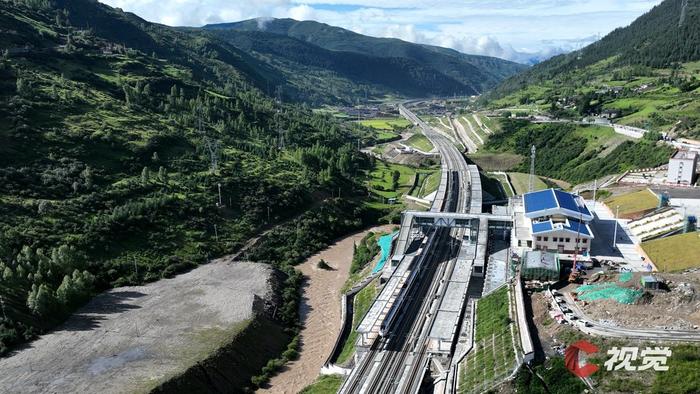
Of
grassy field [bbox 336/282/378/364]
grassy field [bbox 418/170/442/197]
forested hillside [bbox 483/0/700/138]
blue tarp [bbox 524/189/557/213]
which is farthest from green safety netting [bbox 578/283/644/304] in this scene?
forested hillside [bbox 483/0/700/138]

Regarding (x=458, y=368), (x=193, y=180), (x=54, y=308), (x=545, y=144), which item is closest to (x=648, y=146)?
(x=545, y=144)

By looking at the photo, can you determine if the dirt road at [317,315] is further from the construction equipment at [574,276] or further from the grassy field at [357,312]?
the construction equipment at [574,276]

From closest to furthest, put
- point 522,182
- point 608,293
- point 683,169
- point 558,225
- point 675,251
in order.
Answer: point 608,293 → point 675,251 → point 558,225 → point 683,169 → point 522,182

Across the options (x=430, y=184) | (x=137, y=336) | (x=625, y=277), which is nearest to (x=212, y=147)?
(x=430, y=184)

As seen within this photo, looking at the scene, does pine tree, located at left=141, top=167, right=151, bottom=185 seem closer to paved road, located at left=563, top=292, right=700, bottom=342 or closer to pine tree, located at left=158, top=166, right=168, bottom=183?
pine tree, located at left=158, top=166, right=168, bottom=183

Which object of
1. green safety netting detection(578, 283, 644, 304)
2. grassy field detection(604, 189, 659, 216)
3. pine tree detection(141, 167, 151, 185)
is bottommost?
green safety netting detection(578, 283, 644, 304)

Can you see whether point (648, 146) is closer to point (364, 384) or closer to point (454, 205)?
point (454, 205)

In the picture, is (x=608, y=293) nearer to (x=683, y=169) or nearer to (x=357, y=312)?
(x=357, y=312)
